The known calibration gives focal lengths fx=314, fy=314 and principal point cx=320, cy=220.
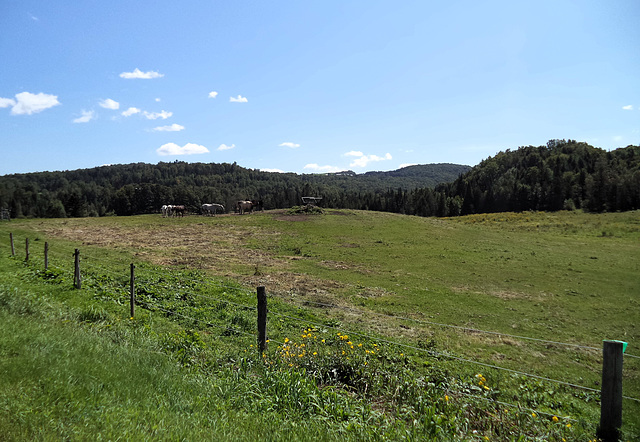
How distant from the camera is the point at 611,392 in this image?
13.8 ft

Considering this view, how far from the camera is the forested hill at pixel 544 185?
78.4 metres

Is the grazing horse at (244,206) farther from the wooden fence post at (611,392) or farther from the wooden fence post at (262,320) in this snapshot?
the wooden fence post at (611,392)

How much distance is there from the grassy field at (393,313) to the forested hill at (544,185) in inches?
2243

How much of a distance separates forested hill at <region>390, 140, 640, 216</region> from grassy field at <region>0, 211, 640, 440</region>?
57.0m

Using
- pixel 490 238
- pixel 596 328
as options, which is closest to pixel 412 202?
pixel 490 238

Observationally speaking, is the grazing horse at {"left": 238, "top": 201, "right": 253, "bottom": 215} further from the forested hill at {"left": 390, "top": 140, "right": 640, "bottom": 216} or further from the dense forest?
the forested hill at {"left": 390, "top": 140, "right": 640, "bottom": 216}

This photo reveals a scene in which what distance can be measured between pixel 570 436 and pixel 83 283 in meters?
15.6

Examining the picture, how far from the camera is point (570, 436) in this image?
4711 mm

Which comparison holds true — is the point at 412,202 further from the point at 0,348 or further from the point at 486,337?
the point at 0,348

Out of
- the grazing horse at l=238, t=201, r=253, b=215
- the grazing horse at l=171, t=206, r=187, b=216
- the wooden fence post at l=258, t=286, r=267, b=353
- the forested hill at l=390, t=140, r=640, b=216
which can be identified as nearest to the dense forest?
the forested hill at l=390, t=140, r=640, b=216

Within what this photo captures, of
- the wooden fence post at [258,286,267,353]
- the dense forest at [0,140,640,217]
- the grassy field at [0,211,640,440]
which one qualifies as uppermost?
the dense forest at [0,140,640,217]

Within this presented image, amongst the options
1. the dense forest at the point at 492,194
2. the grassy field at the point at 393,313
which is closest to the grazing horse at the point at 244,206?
the dense forest at the point at 492,194

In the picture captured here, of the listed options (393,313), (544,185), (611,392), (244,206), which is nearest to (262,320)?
(611,392)

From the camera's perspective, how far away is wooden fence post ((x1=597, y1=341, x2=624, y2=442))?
4125mm
